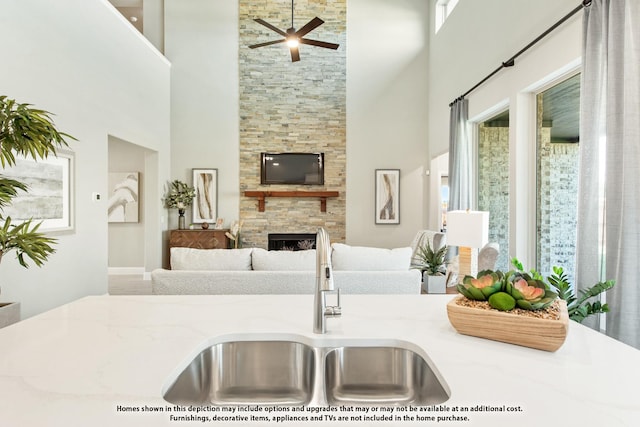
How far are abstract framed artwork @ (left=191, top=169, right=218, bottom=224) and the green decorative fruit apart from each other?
6.02 m

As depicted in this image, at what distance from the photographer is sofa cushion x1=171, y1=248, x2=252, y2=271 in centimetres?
264

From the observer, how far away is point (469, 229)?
2.83 meters

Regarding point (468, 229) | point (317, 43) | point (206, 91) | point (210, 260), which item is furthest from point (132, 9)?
point (468, 229)

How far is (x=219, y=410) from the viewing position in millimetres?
731

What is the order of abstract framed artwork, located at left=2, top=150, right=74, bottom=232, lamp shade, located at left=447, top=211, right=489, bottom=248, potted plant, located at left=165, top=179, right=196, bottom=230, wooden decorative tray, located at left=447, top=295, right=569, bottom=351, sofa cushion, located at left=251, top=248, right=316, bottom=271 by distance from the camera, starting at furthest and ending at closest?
1. potted plant, located at left=165, top=179, right=196, bottom=230
2. abstract framed artwork, located at left=2, top=150, right=74, bottom=232
3. lamp shade, located at left=447, top=211, right=489, bottom=248
4. sofa cushion, located at left=251, top=248, right=316, bottom=271
5. wooden decorative tray, located at left=447, top=295, right=569, bottom=351

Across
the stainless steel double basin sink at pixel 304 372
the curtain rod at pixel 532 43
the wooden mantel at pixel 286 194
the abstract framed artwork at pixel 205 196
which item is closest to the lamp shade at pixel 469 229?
the curtain rod at pixel 532 43

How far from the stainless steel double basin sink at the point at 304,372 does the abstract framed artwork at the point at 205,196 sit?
574cm

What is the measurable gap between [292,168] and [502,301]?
5.76 meters

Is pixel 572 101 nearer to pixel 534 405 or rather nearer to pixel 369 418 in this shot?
pixel 534 405

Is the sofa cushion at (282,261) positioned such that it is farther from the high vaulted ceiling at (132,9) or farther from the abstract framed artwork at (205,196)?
the high vaulted ceiling at (132,9)

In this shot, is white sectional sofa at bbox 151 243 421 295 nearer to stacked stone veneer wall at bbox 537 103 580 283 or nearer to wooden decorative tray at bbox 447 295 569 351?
stacked stone veneer wall at bbox 537 103 580 283

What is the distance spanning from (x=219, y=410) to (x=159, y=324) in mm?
605

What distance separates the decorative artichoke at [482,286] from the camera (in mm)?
1135

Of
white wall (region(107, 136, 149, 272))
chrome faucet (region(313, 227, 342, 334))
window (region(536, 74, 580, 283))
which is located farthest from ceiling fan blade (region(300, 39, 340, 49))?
chrome faucet (region(313, 227, 342, 334))
